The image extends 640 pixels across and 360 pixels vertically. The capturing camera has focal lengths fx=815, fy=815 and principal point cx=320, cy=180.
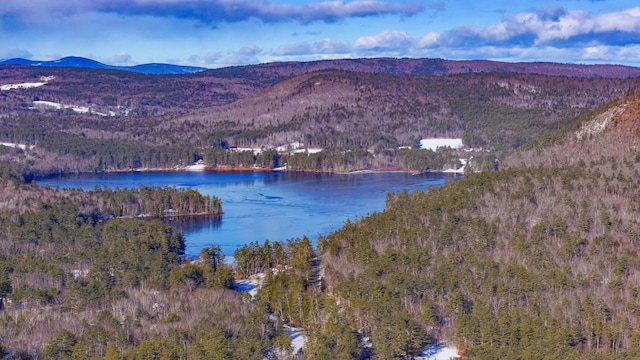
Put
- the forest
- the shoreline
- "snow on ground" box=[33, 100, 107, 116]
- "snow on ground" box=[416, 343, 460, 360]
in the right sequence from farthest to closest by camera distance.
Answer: "snow on ground" box=[33, 100, 107, 116], the shoreline, "snow on ground" box=[416, 343, 460, 360], the forest

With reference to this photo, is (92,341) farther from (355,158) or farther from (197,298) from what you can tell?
(355,158)

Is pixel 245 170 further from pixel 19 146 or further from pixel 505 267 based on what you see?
pixel 505 267

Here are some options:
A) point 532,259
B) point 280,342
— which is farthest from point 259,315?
point 532,259

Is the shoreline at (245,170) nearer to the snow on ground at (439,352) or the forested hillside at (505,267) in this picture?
the forested hillside at (505,267)

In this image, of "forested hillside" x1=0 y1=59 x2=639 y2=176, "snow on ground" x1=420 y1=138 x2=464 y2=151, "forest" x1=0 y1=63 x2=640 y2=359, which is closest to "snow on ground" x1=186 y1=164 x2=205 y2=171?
"forested hillside" x1=0 y1=59 x2=639 y2=176

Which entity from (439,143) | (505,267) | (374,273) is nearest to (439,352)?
(505,267)

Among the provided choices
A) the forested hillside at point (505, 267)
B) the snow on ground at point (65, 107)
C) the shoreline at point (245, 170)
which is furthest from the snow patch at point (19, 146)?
the forested hillside at point (505, 267)

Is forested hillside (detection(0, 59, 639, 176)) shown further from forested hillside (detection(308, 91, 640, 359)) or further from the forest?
forested hillside (detection(308, 91, 640, 359))

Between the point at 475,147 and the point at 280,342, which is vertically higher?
the point at 475,147
